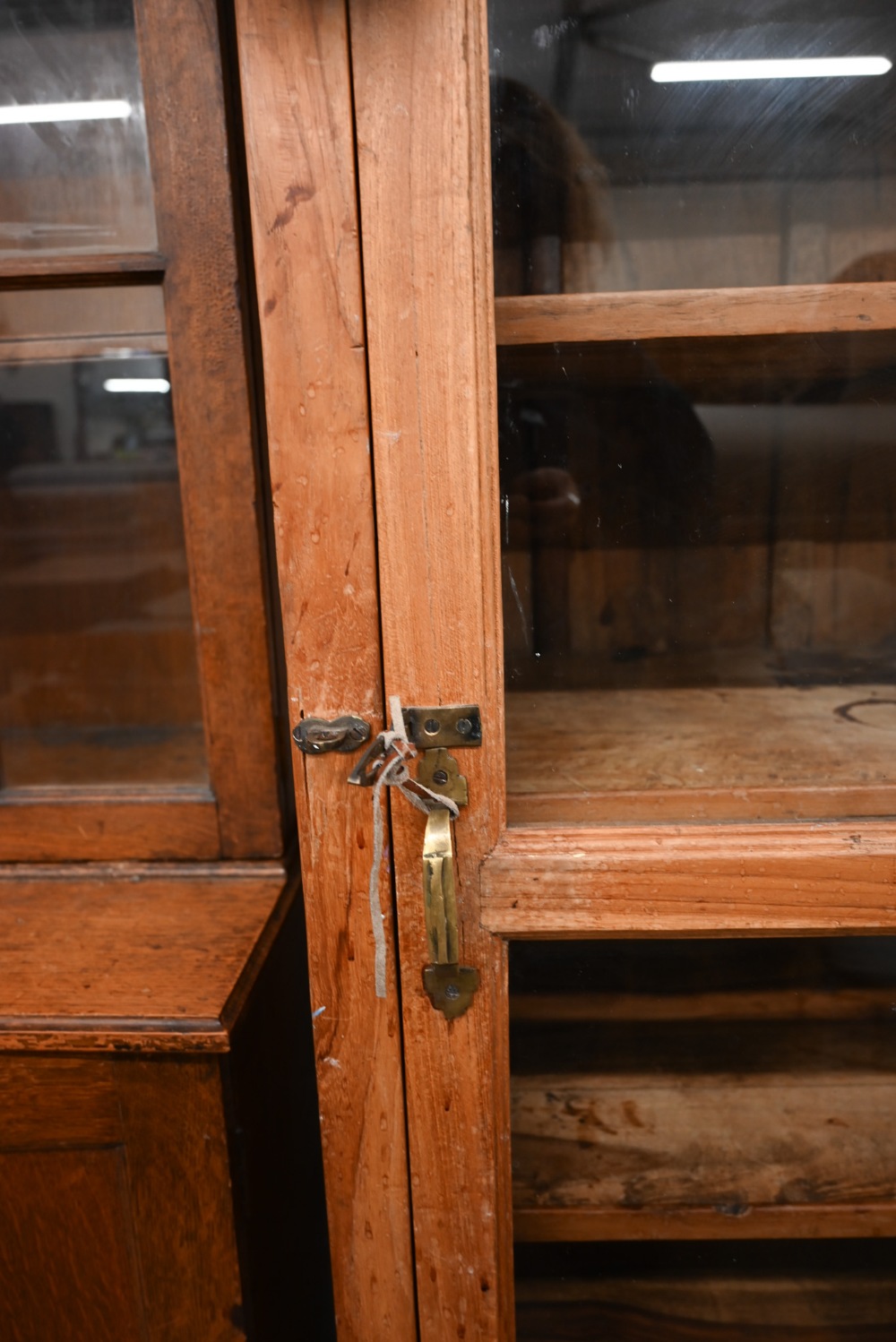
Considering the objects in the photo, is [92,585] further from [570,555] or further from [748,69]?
[748,69]

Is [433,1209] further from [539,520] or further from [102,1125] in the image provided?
[539,520]

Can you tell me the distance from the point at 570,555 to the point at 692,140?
291 mm

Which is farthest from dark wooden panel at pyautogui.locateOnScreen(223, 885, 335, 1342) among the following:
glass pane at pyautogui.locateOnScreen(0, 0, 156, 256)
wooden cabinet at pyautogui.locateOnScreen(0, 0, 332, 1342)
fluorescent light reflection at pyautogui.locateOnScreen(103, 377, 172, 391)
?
glass pane at pyautogui.locateOnScreen(0, 0, 156, 256)

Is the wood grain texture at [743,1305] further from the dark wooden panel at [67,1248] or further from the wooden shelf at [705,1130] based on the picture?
the dark wooden panel at [67,1248]

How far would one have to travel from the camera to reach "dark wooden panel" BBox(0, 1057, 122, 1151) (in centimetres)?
61

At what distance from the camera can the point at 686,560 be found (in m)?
0.61

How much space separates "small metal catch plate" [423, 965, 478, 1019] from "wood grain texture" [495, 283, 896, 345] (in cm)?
43

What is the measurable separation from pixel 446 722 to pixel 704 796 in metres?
0.20

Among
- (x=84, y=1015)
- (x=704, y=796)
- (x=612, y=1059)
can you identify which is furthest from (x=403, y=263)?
(x=612, y=1059)

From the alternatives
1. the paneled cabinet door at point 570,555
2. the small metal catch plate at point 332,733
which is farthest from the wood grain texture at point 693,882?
the small metal catch plate at point 332,733

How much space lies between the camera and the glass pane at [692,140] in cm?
54

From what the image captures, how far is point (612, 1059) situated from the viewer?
2.44 feet

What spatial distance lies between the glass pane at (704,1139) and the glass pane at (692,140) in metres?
0.51

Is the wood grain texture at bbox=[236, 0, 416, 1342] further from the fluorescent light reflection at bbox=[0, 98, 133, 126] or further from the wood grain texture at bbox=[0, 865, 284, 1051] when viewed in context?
the fluorescent light reflection at bbox=[0, 98, 133, 126]
